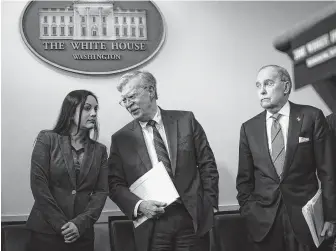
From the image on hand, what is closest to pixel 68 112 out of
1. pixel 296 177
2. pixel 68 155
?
pixel 68 155

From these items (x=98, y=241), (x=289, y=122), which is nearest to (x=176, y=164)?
(x=289, y=122)

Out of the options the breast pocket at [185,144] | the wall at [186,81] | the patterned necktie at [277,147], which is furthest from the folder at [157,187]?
the wall at [186,81]

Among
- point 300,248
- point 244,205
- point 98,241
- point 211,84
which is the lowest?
point 98,241

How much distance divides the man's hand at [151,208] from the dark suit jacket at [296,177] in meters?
0.65

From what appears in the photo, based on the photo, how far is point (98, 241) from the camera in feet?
10.4

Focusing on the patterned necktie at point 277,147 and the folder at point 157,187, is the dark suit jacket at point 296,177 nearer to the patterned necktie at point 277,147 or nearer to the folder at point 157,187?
the patterned necktie at point 277,147

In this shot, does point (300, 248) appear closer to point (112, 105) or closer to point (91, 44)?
point (112, 105)

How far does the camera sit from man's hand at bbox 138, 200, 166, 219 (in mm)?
2234

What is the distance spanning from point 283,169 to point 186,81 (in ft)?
4.33

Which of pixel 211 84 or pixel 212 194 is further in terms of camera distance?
pixel 211 84

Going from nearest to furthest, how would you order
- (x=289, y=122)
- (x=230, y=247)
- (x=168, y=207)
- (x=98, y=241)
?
(x=168, y=207), (x=289, y=122), (x=230, y=247), (x=98, y=241)

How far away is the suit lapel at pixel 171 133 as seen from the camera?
2.39m

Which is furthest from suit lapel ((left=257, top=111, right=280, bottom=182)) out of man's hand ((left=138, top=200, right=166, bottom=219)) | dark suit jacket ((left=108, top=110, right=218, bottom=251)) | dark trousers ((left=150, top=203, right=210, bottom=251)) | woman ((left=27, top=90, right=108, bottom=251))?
woman ((left=27, top=90, right=108, bottom=251))

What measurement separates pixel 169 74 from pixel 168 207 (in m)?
A: 1.45
